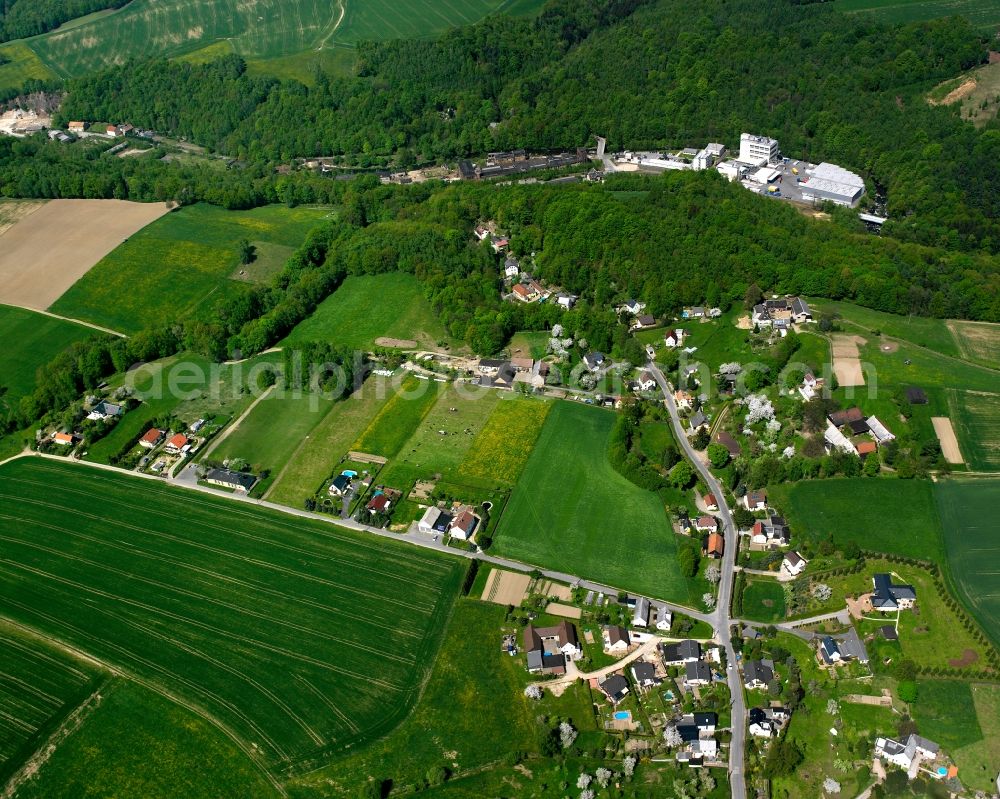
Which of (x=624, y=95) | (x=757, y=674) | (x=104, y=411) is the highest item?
(x=624, y=95)

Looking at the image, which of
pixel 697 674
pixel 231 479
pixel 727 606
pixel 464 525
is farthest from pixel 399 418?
pixel 697 674

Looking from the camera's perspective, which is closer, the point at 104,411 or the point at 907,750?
the point at 907,750

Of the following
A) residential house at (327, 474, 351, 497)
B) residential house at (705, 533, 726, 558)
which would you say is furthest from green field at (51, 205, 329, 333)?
residential house at (705, 533, 726, 558)

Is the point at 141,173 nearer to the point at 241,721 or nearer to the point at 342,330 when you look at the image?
the point at 342,330

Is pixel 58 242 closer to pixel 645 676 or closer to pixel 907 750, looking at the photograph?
pixel 645 676

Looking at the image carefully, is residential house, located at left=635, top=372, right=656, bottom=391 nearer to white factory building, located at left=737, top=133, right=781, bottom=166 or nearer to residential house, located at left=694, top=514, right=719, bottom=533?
residential house, located at left=694, top=514, right=719, bottom=533
